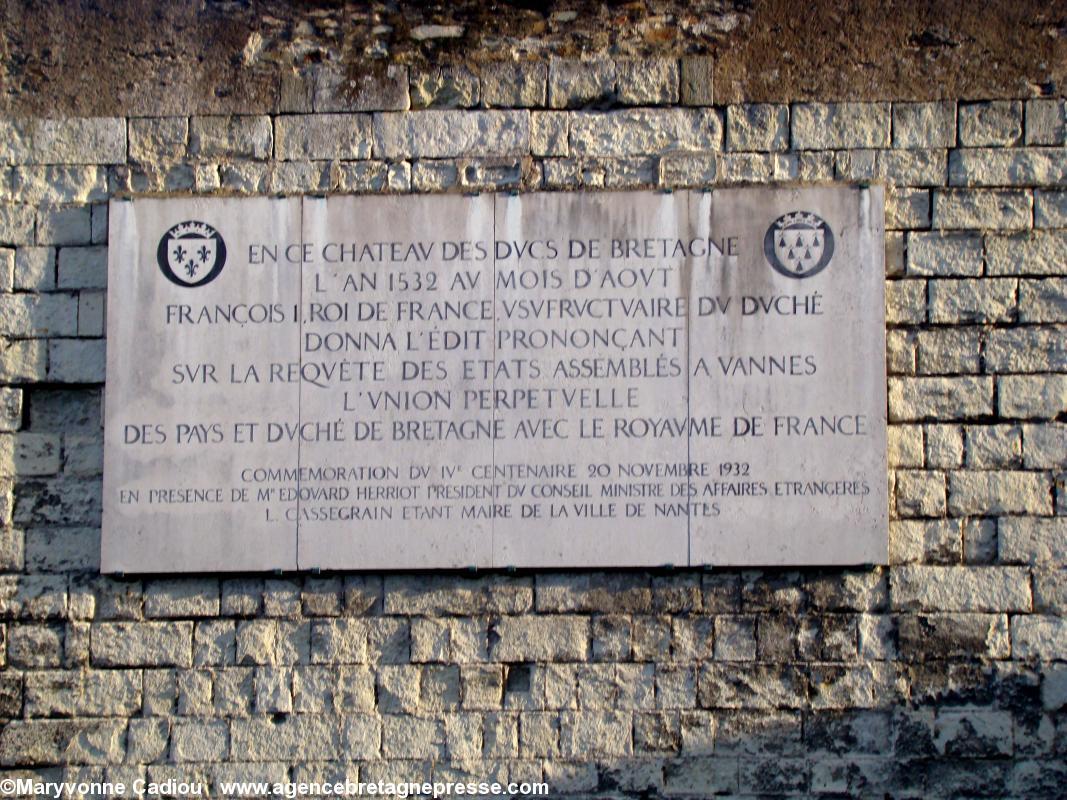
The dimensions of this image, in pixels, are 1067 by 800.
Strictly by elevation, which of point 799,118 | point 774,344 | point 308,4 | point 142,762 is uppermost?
point 308,4

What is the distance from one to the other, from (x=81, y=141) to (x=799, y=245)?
3.14 meters

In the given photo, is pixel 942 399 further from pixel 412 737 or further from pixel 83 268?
pixel 83 268

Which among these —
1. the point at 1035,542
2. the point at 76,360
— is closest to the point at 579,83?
the point at 76,360

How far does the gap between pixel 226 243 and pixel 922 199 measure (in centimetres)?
296

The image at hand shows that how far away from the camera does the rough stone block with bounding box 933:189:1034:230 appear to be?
6.54 m

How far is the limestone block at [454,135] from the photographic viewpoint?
6.67m

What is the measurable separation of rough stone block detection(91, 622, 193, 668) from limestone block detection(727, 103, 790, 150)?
122 inches

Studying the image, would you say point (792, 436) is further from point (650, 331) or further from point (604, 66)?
point (604, 66)

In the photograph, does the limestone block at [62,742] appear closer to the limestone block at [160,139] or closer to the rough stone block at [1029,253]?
the limestone block at [160,139]

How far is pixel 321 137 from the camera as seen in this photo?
22.0ft

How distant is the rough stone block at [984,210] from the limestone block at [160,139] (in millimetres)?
3263

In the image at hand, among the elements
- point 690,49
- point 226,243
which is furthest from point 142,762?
point 690,49

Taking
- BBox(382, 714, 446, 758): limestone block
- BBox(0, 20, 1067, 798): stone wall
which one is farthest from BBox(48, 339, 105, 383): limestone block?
BBox(382, 714, 446, 758): limestone block

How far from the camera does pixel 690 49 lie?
6.72m
